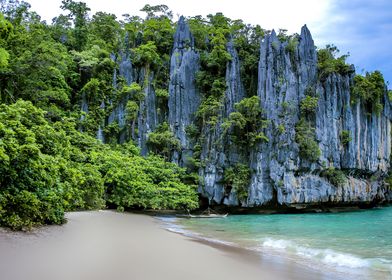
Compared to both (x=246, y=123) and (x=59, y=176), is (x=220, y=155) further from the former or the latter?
(x=59, y=176)

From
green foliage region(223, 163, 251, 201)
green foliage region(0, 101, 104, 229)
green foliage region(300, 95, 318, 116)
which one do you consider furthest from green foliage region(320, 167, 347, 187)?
green foliage region(0, 101, 104, 229)

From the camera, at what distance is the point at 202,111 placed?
100 ft

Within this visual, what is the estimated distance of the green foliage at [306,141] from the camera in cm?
2886

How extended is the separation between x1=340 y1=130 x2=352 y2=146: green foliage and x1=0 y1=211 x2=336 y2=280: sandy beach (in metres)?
25.4

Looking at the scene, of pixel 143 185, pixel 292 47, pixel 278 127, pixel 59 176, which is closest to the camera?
pixel 59 176

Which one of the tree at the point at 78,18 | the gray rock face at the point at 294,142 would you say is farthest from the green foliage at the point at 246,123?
the tree at the point at 78,18

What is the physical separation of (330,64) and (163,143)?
17253 millimetres

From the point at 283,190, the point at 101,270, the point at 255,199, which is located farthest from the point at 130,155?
the point at 101,270

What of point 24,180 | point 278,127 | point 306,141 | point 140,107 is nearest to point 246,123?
point 278,127

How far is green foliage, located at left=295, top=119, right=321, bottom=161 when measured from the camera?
28.9 meters

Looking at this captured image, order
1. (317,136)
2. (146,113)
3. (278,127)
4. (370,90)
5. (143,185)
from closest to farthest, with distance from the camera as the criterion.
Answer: (143,185) → (278,127) → (317,136) → (146,113) → (370,90)

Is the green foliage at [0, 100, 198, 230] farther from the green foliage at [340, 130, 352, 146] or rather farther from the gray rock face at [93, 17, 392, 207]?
the green foliage at [340, 130, 352, 146]

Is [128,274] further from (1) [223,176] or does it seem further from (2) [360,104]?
(2) [360,104]

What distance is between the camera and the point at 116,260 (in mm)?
6789
